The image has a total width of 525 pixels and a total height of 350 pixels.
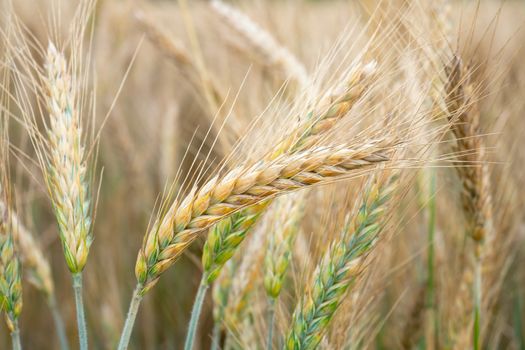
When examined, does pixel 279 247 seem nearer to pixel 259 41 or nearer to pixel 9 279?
pixel 9 279

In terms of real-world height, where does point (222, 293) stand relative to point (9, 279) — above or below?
below

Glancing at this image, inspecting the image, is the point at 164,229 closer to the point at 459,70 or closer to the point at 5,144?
the point at 5,144

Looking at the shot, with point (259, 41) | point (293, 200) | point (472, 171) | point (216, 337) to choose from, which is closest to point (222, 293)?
point (216, 337)

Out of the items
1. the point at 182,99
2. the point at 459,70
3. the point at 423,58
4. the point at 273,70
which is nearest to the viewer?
the point at 459,70

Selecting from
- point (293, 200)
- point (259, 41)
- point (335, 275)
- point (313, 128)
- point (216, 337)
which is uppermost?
point (259, 41)

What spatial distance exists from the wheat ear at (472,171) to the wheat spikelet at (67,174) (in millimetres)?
568

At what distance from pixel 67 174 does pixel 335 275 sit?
0.40 metres

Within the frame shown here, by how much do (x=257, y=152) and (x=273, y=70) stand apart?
88cm

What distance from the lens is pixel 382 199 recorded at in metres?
0.92

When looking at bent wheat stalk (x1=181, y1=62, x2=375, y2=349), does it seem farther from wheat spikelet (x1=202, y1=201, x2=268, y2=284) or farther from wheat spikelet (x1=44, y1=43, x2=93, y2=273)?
wheat spikelet (x1=44, y1=43, x2=93, y2=273)

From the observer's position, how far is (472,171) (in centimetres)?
108

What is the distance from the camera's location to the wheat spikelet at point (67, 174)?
31.7 inches

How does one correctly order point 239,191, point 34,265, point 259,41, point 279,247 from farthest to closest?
point 259,41, point 34,265, point 279,247, point 239,191

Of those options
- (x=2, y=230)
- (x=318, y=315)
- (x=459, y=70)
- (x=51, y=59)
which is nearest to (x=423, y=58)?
(x=459, y=70)
